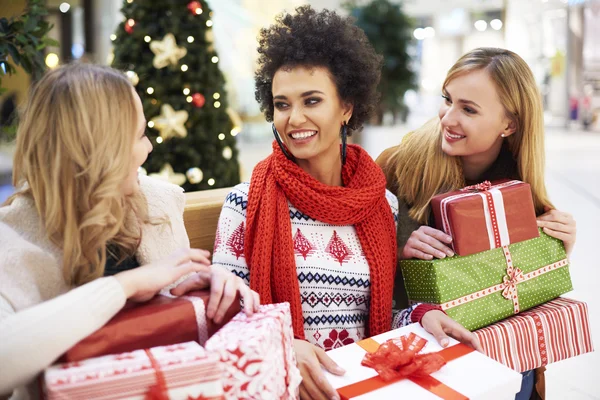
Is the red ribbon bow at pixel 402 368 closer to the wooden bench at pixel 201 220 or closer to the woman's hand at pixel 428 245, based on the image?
the woman's hand at pixel 428 245

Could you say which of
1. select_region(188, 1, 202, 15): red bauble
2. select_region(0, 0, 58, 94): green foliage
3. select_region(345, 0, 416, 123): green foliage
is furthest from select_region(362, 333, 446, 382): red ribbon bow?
select_region(345, 0, 416, 123): green foliage

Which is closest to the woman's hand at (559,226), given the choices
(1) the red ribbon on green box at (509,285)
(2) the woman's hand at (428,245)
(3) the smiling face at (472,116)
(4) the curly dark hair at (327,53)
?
(1) the red ribbon on green box at (509,285)

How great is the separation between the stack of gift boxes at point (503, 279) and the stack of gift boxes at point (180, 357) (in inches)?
23.2

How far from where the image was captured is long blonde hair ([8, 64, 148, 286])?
1115mm

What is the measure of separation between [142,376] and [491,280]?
3.51ft

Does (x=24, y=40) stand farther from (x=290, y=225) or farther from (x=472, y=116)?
(x=472, y=116)

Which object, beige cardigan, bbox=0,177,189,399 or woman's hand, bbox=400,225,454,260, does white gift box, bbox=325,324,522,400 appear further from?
beige cardigan, bbox=0,177,189,399

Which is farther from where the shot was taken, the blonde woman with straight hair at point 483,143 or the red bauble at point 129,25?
the red bauble at point 129,25

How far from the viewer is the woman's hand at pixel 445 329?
1453 millimetres

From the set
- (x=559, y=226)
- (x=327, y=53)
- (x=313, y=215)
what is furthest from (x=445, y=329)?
(x=327, y=53)

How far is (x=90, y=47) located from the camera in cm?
1067

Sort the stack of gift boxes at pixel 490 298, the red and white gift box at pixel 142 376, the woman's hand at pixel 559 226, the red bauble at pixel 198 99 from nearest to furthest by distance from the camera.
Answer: the red and white gift box at pixel 142 376 → the stack of gift boxes at pixel 490 298 → the woman's hand at pixel 559 226 → the red bauble at pixel 198 99

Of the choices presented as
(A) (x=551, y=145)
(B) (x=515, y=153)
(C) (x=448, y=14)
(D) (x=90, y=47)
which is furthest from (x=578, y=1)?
(B) (x=515, y=153)

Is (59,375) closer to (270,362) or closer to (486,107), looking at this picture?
(270,362)
